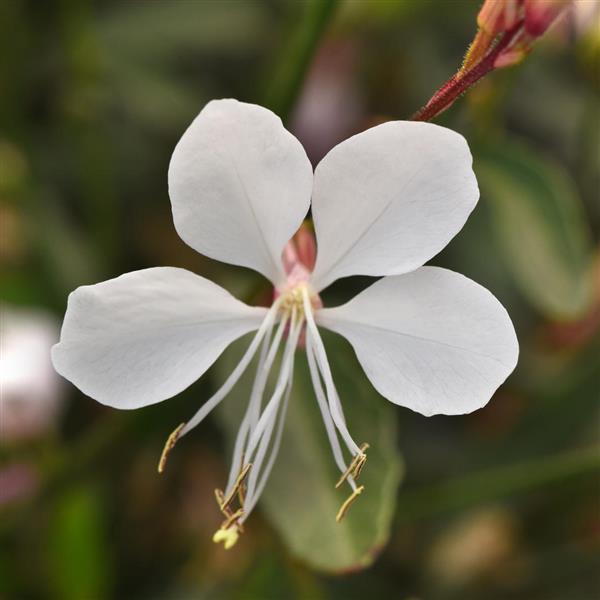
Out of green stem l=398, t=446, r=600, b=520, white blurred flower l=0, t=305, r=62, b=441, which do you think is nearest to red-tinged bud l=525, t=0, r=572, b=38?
green stem l=398, t=446, r=600, b=520

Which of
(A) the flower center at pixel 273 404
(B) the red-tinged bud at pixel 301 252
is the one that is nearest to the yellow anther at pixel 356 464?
(A) the flower center at pixel 273 404

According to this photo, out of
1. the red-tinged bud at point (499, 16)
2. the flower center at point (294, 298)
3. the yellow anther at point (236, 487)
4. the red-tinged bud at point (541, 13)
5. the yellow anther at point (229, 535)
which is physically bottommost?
the yellow anther at point (229, 535)

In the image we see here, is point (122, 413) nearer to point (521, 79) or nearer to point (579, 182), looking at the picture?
point (579, 182)

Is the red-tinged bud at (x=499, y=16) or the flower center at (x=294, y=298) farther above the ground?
Result: the red-tinged bud at (x=499, y=16)

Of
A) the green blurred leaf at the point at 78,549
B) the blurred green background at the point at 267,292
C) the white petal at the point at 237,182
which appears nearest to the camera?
the white petal at the point at 237,182

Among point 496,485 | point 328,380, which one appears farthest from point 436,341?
point 496,485

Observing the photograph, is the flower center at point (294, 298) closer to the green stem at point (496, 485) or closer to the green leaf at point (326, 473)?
the green leaf at point (326, 473)

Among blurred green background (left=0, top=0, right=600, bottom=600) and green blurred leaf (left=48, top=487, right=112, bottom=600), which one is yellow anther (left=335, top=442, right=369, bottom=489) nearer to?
blurred green background (left=0, top=0, right=600, bottom=600)
